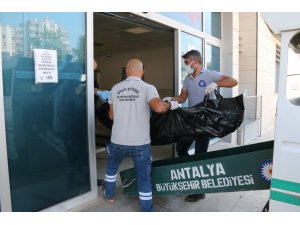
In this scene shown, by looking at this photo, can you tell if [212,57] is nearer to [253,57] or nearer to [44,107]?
[253,57]

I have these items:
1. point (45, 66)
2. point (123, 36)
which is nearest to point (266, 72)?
point (123, 36)

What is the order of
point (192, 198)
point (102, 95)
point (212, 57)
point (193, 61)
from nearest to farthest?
1. point (192, 198)
2. point (193, 61)
3. point (102, 95)
4. point (212, 57)

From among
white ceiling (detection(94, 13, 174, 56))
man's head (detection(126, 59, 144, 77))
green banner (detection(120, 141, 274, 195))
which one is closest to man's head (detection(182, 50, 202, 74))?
man's head (detection(126, 59, 144, 77))

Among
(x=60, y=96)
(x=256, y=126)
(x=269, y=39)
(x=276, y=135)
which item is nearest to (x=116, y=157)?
(x=60, y=96)

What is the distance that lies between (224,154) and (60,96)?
164cm

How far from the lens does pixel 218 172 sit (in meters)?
2.43

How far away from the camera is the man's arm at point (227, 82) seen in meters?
3.13

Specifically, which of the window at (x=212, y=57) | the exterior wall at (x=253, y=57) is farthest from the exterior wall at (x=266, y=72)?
the window at (x=212, y=57)

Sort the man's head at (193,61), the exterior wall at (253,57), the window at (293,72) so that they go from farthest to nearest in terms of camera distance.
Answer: the exterior wall at (253,57)
the man's head at (193,61)
the window at (293,72)

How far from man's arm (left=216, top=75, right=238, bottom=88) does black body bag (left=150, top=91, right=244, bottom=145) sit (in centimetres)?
29

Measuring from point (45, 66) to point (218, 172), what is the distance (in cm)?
181

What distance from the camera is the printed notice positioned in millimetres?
2512

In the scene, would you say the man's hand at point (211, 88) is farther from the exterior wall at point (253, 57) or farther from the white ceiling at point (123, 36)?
the exterior wall at point (253, 57)

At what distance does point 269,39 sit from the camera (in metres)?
9.41
